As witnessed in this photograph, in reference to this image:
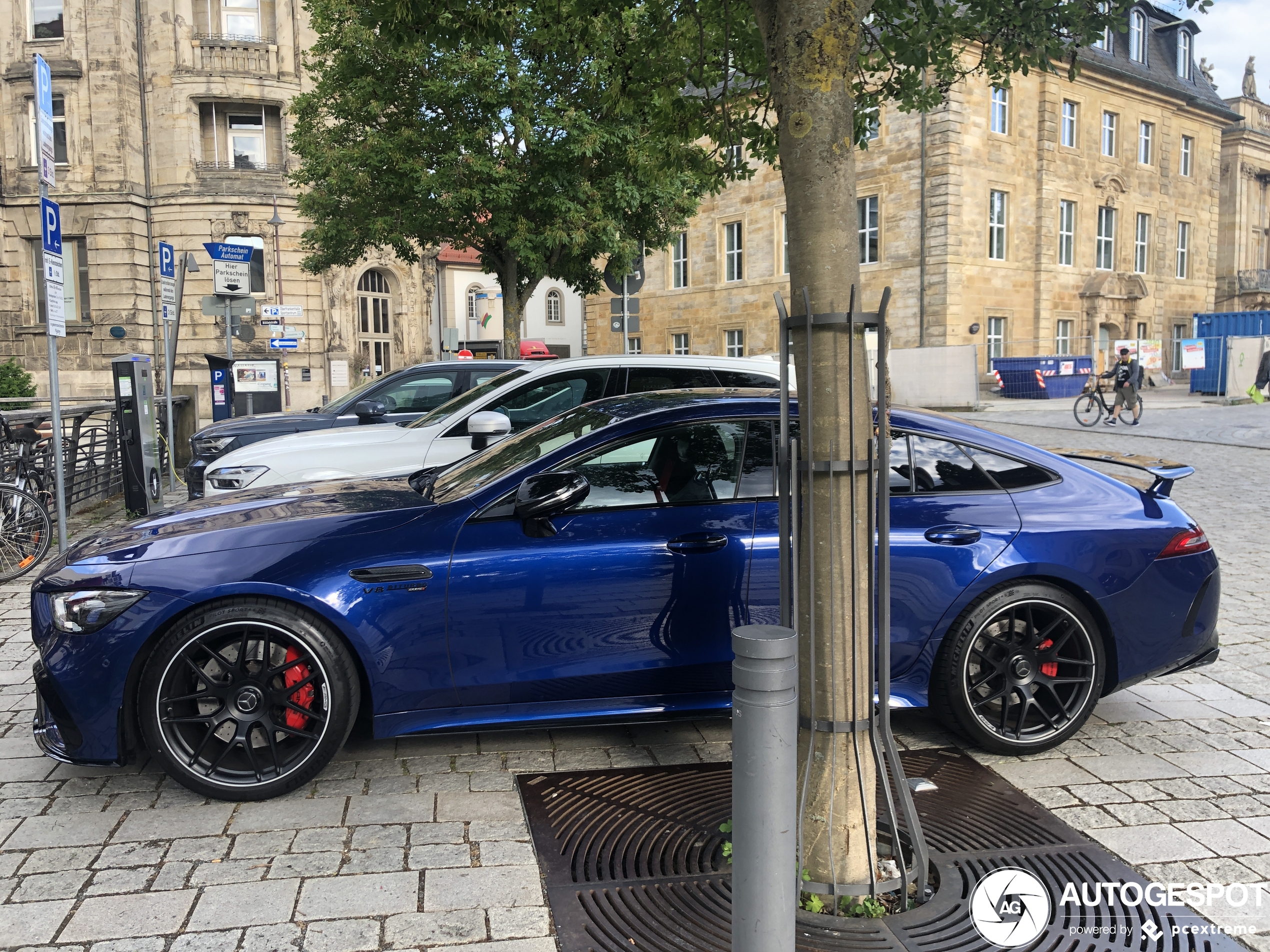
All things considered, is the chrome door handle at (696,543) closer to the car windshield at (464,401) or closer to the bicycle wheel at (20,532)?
the car windshield at (464,401)

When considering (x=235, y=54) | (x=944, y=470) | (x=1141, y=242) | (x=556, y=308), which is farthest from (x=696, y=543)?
(x=556, y=308)

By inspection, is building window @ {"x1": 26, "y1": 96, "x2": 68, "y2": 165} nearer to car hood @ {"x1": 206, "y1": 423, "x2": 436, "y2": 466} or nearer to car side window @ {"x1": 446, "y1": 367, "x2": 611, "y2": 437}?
car hood @ {"x1": 206, "y1": 423, "x2": 436, "y2": 466}

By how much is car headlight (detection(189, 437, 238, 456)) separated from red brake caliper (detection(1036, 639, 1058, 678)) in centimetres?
782

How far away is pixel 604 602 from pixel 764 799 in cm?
164

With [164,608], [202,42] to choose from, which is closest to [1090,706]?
[164,608]

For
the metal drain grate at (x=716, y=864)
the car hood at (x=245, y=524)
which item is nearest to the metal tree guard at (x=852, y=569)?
the metal drain grate at (x=716, y=864)

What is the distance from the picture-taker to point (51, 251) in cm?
805

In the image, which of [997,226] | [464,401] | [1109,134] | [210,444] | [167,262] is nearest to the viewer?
[464,401]

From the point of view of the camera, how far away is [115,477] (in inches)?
494

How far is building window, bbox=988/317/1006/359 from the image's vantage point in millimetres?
35000

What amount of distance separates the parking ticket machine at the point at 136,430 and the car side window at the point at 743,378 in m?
6.39

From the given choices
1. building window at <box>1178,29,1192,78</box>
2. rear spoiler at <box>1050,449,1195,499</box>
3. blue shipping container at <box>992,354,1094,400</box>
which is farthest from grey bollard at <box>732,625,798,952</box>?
building window at <box>1178,29,1192,78</box>

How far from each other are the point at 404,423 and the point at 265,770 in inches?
209

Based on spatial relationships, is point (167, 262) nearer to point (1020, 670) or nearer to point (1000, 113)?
point (1020, 670)
